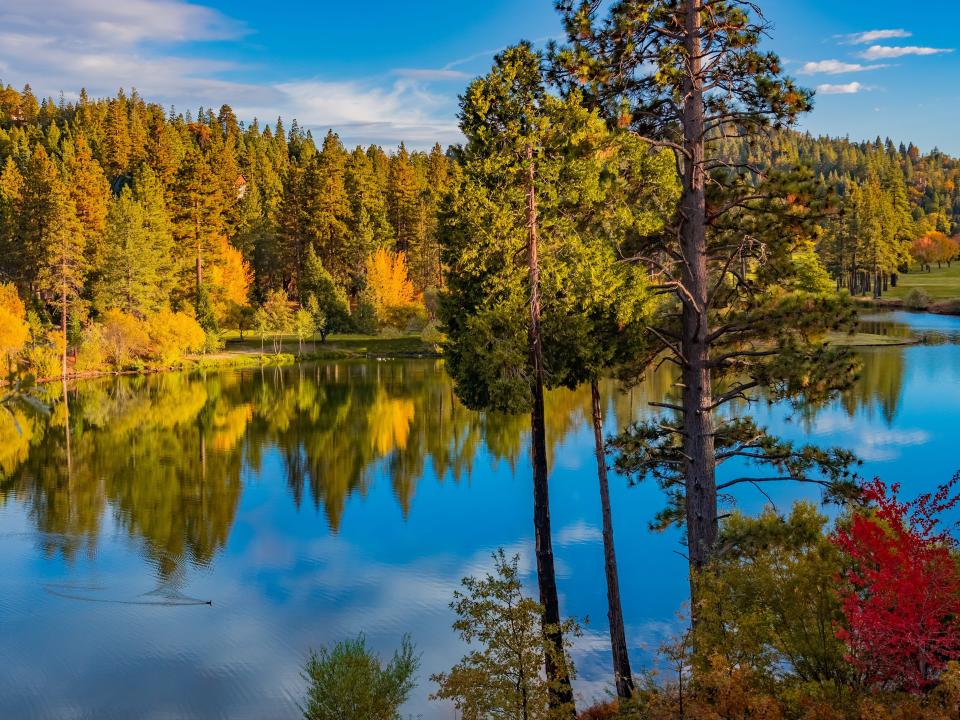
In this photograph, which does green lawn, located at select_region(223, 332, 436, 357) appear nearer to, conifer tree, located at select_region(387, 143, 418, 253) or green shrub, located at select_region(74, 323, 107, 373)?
green shrub, located at select_region(74, 323, 107, 373)

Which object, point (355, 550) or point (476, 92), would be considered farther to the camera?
point (355, 550)

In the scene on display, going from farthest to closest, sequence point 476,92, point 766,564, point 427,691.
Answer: point 427,691 < point 476,92 < point 766,564

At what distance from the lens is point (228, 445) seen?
36625 mm

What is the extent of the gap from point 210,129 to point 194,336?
76.0 m

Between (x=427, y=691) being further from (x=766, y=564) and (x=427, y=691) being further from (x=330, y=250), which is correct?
(x=330, y=250)

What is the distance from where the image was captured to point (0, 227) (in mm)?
68250

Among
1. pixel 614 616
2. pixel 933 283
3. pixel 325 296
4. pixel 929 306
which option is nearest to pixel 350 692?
pixel 614 616

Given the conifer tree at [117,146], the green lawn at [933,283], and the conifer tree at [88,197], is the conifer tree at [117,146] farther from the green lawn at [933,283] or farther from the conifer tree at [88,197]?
the green lawn at [933,283]

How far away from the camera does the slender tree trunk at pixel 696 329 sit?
43.7 ft

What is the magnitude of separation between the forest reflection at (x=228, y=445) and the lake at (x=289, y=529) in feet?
0.48

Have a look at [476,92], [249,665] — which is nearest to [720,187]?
[476,92]

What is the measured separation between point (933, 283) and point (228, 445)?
282 ft

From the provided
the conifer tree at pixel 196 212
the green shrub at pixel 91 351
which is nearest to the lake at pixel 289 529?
the green shrub at pixel 91 351

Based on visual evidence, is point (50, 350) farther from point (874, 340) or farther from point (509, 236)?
point (874, 340)
